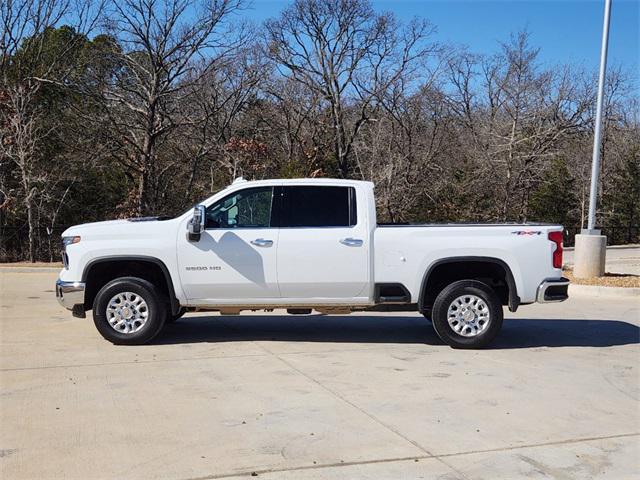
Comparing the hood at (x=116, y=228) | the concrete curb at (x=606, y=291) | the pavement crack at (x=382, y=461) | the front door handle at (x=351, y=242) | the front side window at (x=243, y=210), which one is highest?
the front side window at (x=243, y=210)

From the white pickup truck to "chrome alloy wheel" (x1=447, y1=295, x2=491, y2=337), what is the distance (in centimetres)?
1

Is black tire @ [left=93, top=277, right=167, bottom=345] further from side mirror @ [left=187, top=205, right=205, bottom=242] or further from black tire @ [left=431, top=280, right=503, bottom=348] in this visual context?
black tire @ [left=431, top=280, right=503, bottom=348]

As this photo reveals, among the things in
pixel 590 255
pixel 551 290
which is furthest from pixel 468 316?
pixel 590 255

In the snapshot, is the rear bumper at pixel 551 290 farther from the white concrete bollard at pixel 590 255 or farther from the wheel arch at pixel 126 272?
the white concrete bollard at pixel 590 255

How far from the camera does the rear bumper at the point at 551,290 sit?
8.27m

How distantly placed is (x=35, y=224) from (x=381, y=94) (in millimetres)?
13774

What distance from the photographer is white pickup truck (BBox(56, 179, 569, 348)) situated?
829 centimetres

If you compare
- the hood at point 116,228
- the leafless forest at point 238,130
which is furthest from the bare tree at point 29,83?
the hood at point 116,228

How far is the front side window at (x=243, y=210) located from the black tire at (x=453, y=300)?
7.53 feet

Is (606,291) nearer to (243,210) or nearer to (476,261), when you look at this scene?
(476,261)

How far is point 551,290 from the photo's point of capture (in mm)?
8281

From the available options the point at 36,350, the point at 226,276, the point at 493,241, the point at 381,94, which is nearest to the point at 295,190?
the point at 226,276

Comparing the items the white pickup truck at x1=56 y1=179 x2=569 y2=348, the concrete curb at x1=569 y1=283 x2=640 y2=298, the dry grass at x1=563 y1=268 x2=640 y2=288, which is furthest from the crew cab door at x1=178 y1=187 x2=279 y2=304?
the dry grass at x1=563 y1=268 x2=640 y2=288

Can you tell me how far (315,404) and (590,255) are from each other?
445 inches
